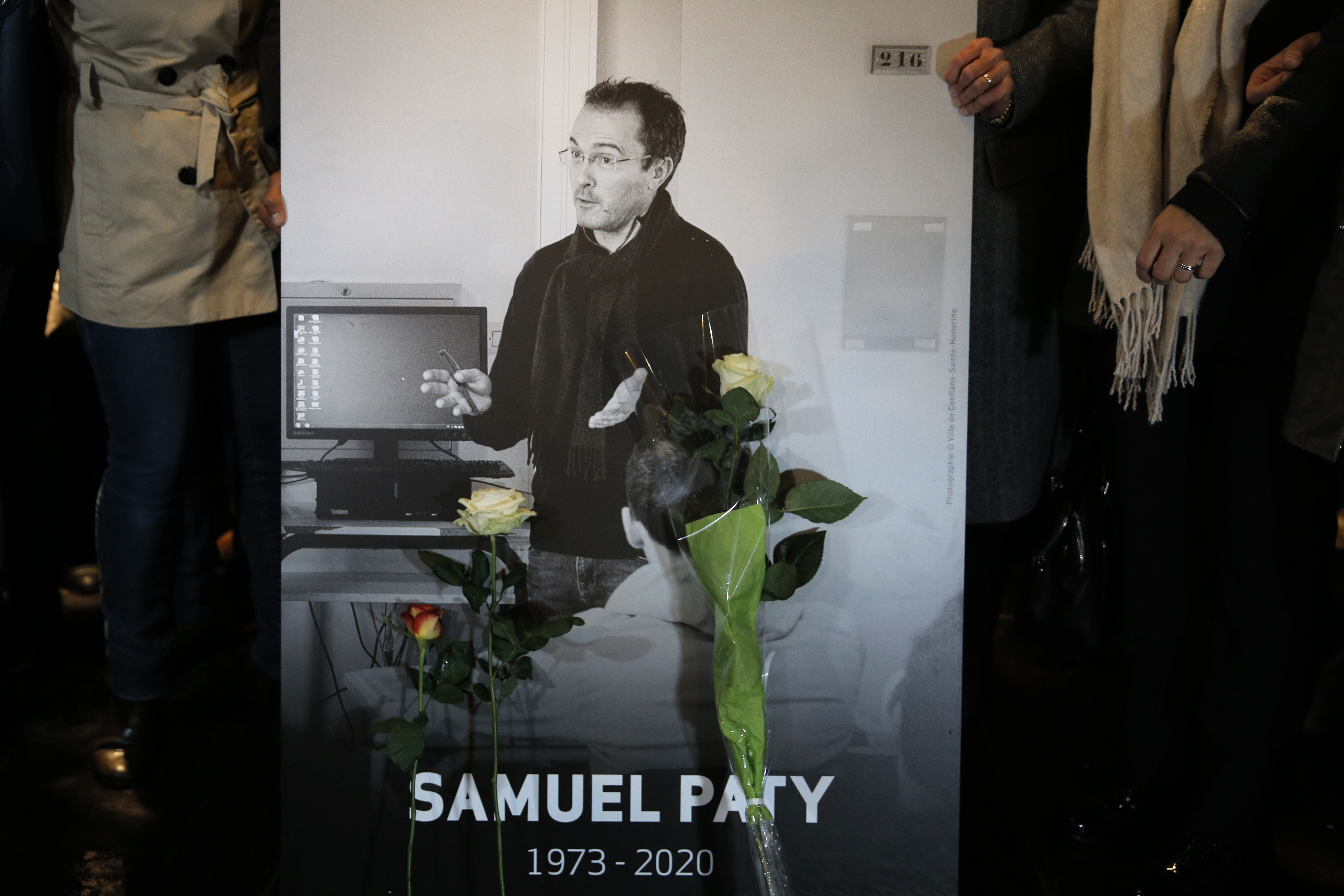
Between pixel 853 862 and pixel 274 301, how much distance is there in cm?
117

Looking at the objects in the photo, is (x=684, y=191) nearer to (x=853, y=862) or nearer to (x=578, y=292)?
(x=578, y=292)

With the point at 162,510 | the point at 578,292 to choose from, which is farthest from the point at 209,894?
the point at 578,292

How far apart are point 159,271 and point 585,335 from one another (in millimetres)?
670

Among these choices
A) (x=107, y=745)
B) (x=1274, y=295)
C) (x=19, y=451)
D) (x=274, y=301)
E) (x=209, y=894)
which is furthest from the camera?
(x=19, y=451)

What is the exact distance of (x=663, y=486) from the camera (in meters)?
1.29

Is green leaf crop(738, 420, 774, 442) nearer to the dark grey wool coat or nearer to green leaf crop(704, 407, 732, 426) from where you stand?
green leaf crop(704, 407, 732, 426)

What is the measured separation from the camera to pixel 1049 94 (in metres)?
1.34

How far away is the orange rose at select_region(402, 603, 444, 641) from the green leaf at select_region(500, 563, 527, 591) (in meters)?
0.09

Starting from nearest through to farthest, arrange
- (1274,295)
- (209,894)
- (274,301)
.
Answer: (1274,295) < (209,894) < (274,301)

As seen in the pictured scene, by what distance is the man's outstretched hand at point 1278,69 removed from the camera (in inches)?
47.2

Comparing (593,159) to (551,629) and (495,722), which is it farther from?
(495,722)

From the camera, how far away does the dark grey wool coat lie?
4.38 feet

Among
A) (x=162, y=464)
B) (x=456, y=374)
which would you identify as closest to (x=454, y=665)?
(x=456, y=374)

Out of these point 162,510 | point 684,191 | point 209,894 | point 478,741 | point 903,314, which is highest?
point 684,191
